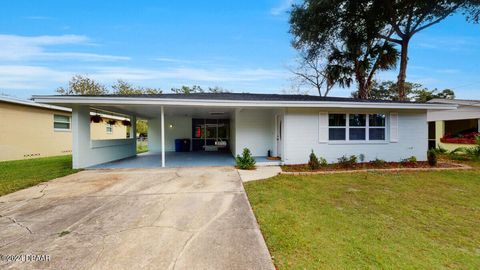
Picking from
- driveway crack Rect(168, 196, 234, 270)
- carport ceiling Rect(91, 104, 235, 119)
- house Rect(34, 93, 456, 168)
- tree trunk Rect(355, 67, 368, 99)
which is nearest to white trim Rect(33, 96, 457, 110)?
house Rect(34, 93, 456, 168)

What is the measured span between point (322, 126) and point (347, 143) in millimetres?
1324

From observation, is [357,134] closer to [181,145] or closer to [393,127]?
[393,127]

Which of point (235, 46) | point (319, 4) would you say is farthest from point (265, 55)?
point (319, 4)

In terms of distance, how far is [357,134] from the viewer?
8977 millimetres

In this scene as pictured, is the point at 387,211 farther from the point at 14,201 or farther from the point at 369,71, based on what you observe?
the point at 369,71

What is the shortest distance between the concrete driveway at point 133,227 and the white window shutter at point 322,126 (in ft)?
15.1

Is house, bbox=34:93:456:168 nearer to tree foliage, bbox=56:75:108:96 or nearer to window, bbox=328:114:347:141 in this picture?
window, bbox=328:114:347:141

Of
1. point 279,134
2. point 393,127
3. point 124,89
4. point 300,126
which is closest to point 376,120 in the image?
point 393,127

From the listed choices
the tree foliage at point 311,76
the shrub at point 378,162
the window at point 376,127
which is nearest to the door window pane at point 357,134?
the window at point 376,127

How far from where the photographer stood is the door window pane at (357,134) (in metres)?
8.93

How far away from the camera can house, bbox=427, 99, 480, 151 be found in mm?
12382

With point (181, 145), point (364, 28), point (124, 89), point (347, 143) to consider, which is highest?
point (364, 28)

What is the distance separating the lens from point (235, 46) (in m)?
20.3

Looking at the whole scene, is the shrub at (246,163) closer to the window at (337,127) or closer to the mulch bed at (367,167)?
the mulch bed at (367,167)
